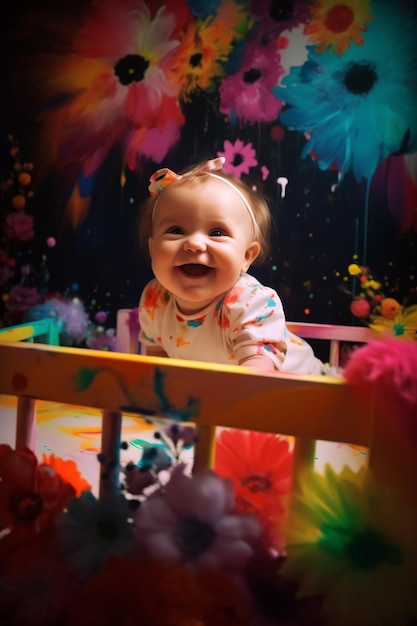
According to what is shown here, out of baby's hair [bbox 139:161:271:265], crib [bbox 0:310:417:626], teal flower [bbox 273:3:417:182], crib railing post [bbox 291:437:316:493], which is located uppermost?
teal flower [bbox 273:3:417:182]

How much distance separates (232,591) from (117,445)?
18cm

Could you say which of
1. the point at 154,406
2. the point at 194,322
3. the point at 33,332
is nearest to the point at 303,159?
the point at 194,322

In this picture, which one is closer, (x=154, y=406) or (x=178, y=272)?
(x=154, y=406)

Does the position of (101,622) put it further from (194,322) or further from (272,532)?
(194,322)

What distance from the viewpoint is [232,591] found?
50 cm

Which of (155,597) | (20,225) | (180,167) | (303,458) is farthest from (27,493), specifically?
(20,225)

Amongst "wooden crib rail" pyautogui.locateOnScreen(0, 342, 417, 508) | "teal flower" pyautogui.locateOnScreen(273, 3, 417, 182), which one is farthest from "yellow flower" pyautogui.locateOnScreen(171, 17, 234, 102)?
"wooden crib rail" pyautogui.locateOnScreen(0, 342, 417, 508)

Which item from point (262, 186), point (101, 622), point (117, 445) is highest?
point (262, 186)

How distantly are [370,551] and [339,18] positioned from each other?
1540 mm

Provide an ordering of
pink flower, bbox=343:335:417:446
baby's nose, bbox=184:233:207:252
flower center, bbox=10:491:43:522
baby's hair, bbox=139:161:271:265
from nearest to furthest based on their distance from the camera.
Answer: pink flower, bbox=343:335:417:446
flower center, bbox=10:491:43:522
baby's nose, bbox=184:233:207:252
baby's hair, bbox=139:161:271:265

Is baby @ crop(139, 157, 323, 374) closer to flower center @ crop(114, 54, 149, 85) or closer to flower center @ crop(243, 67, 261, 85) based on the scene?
flower center @ crop(243, 67, 261, 85)

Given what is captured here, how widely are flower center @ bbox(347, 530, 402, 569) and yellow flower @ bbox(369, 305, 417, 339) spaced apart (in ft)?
3.37

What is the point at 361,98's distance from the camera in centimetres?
153

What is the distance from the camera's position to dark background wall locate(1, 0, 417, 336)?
155cm
